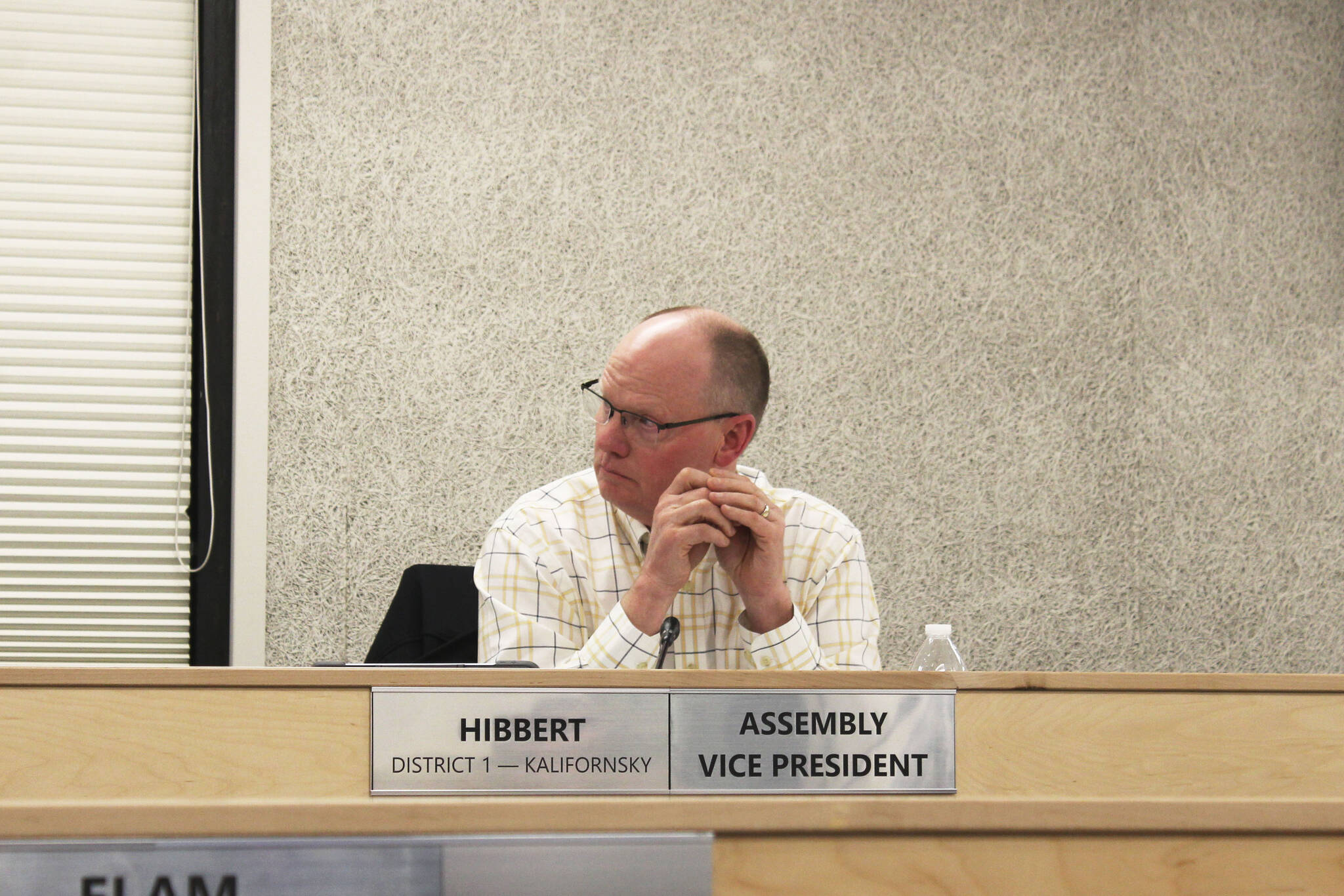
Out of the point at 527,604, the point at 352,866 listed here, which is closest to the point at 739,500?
the point at 527,604

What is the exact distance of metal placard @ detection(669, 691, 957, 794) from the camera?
0.51m

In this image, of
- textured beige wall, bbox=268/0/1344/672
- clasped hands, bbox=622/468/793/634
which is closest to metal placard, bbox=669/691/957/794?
clasped hands, bbox=622/468/793/634

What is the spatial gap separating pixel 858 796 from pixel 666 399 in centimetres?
71

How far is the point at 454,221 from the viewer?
1824 millimetres

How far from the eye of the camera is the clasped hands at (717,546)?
3.34ft

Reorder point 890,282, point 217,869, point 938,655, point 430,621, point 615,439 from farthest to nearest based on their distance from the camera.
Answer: point 890,282 → point 938,655 → point 430,621 → point 615,439 → point 217,869

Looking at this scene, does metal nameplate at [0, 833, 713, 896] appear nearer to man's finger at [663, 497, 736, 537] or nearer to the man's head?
man's finger at [663, 497, 736, 537]

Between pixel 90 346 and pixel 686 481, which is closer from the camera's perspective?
pixel 686 481

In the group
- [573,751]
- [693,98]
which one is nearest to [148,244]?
[693,98]

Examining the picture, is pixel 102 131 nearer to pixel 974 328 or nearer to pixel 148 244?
pixel 148 244

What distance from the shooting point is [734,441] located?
126cm

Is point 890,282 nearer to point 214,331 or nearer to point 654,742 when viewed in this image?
point 214,331

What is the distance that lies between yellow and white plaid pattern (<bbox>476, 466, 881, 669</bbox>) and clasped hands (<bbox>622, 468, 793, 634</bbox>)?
0.20ft

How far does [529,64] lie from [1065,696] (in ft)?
5.29
